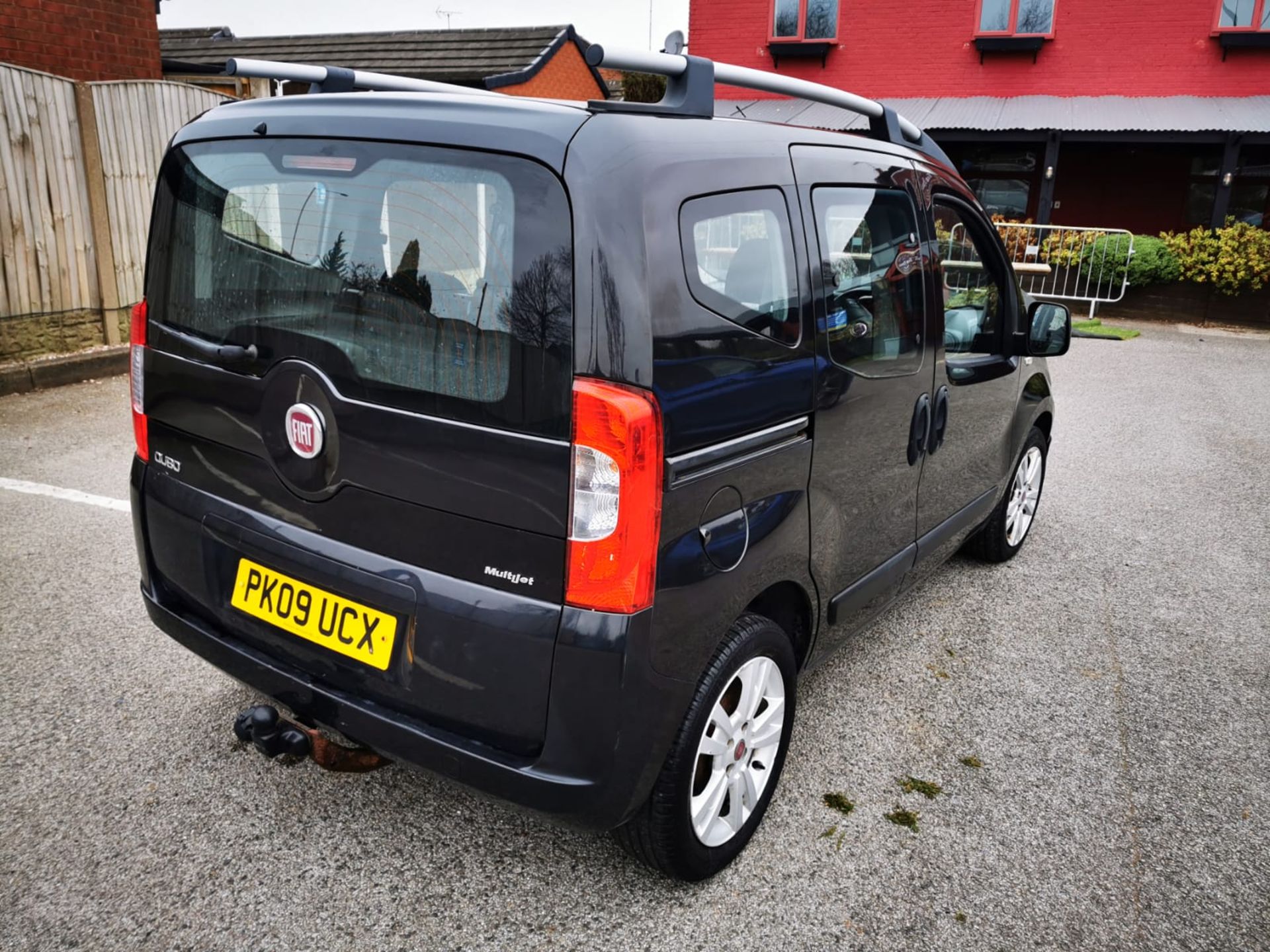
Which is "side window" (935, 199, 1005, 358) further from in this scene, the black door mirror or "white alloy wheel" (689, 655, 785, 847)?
"white alloy wheel" (689, 655, 785, 847)

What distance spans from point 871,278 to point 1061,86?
19076 millimetres

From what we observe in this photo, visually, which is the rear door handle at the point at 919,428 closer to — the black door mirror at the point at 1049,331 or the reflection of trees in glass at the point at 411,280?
the black door mirror at the point at 1049,331

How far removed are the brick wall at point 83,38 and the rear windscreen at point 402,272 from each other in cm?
722

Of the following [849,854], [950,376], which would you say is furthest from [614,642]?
[950,376]

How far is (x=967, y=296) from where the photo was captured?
3846 mm

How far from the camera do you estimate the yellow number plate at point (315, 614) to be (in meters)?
2.18

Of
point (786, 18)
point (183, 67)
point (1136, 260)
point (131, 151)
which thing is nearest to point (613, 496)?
point (131, 151)

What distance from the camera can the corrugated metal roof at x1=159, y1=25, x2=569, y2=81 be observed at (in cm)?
2006

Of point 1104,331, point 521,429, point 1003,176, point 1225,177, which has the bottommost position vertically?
point 1104,331

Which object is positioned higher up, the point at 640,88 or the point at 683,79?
the point at 640,88

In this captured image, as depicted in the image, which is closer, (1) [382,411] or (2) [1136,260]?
(1) [382,411]

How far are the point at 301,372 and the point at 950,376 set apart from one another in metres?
2.25

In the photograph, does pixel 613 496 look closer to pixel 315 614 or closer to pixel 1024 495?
pixel 315 614

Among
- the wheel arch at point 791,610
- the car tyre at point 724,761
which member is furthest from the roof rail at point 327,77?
the car tyre at point 724,761
